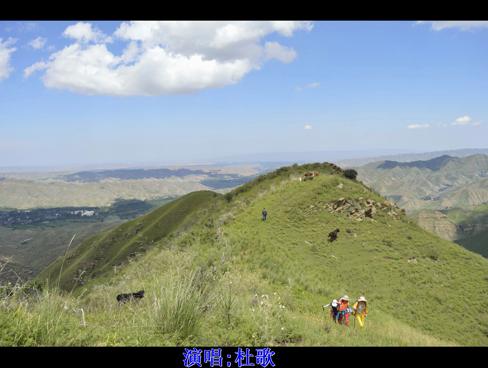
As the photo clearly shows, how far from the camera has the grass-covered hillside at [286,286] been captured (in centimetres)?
600

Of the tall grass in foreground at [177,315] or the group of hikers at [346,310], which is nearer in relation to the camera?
the tall grass in foreground at [177,315]

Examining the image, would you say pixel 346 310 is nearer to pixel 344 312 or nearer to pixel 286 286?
pixel 344 312

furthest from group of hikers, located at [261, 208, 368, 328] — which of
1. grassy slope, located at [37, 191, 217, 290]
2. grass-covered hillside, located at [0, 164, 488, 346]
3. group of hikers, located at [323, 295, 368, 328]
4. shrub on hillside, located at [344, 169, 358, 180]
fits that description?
grassy slope, located at [37, 191, 217, 290]

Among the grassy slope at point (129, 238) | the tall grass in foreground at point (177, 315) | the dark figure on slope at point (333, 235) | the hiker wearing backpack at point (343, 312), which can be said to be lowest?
the grassy slope at point (129, 238)

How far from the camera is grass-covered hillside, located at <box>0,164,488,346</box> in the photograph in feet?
19.7

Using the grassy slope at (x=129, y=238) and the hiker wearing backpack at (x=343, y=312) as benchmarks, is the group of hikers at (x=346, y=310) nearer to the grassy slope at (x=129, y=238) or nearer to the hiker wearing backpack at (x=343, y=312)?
the hiker wearing backpack at (x=343, y=312)

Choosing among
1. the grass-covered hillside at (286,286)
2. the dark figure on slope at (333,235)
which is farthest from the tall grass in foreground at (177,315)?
the dark figure on slope at (333,235)

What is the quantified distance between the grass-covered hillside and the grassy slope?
35425 mm

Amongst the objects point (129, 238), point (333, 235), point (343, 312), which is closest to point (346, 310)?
point (343, 312)

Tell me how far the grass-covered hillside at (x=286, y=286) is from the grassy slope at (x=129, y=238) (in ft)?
116

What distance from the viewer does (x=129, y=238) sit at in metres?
85.1

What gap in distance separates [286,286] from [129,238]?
245 feet
